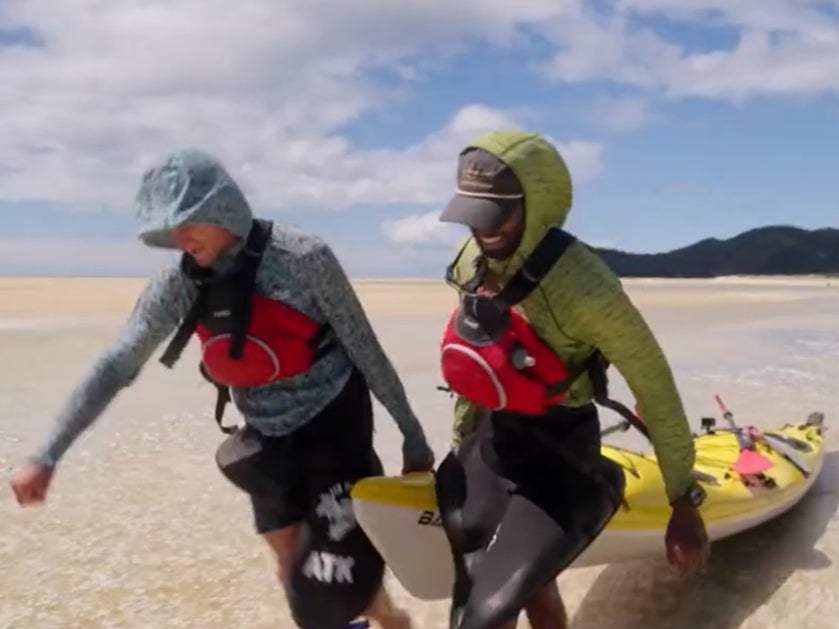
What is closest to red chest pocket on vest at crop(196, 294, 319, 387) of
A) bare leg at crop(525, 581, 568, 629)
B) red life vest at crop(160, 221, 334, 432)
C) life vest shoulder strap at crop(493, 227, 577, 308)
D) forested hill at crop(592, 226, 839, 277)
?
red life vest at crop(160, 221, 334, 432)

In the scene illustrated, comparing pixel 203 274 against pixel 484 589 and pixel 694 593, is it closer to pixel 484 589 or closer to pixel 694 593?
pixel 484 589

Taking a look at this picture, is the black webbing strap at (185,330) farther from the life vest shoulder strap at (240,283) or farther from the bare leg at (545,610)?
the bare leg at (545,610)

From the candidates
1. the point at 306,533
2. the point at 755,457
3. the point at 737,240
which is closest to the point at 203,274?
the point at 306,533

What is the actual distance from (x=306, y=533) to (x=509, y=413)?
0.74 m

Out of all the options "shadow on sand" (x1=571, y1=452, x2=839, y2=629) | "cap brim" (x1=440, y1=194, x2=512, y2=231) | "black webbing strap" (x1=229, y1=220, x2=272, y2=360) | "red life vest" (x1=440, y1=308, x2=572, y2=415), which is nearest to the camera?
"cap brim" (x1=440, y1=194, x2=512, y2=231)

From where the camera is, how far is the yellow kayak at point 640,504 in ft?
10.2

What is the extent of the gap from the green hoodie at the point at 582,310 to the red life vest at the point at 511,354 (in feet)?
0.11

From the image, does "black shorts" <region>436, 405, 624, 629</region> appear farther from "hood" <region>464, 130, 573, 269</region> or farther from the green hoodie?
"hood" <region>464, 130, 573, 269</region>

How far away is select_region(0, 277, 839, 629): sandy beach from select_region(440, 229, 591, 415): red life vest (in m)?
1.64

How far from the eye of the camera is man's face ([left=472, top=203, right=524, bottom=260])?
9.04 ft

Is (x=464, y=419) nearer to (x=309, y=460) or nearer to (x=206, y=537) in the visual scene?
(x=309, y=460)

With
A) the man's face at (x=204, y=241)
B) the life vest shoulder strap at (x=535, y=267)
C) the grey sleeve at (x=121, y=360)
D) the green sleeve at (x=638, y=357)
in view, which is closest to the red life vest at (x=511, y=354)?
the life vest shoulder strap at (x=535, y=267)

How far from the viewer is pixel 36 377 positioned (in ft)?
35.2

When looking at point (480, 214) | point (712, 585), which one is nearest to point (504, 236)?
point (480, 214)
